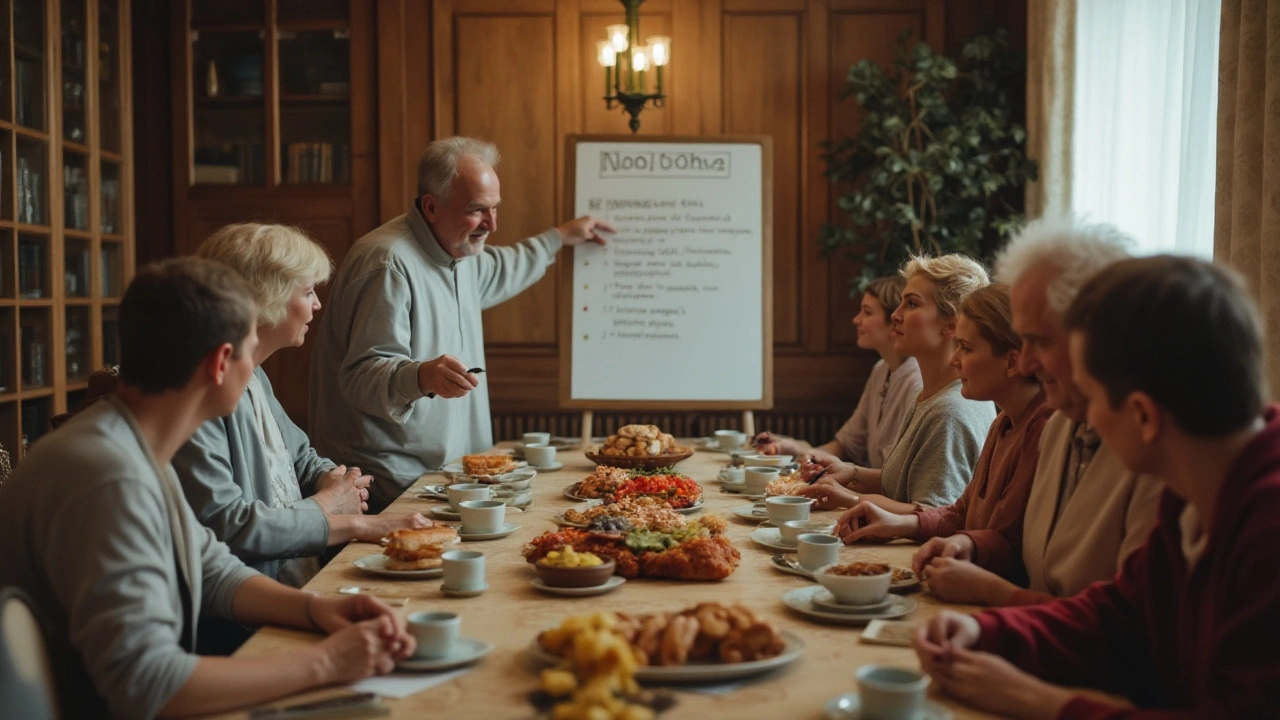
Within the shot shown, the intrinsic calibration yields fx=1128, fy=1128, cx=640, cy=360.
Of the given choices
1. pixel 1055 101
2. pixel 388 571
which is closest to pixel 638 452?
pixel 388 571

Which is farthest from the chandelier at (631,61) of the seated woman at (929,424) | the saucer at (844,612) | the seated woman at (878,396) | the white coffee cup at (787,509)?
the saucer at (844,612)

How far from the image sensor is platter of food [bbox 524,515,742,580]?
1952 mm

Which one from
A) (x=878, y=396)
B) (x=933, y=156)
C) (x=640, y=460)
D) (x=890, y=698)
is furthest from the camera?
(x=933, y=156)

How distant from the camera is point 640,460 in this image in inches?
125

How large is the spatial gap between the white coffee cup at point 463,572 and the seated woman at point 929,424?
982mm

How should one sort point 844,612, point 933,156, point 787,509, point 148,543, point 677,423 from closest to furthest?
point 148,543
point 844,612
point 787,509
point 933,156
point 677,423

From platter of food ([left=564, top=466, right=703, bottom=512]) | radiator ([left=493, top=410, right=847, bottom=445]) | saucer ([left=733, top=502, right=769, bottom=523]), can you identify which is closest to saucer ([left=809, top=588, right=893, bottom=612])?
saucer ([left=733, top=502, right=769, bottom=523])

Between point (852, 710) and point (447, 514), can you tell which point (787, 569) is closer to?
point (852, 710)

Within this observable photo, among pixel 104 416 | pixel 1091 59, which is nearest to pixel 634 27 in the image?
pixel 1091 59

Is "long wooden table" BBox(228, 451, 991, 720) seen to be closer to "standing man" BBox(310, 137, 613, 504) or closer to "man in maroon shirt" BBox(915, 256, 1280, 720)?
"man in maroon shirt" BBox(915, 256, 1280, 720)

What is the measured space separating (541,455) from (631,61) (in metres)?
2.24

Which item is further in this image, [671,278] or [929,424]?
[671,278]

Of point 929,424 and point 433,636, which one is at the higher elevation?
point 929,424

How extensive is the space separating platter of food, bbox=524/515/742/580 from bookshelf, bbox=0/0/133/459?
3147 millimetres
